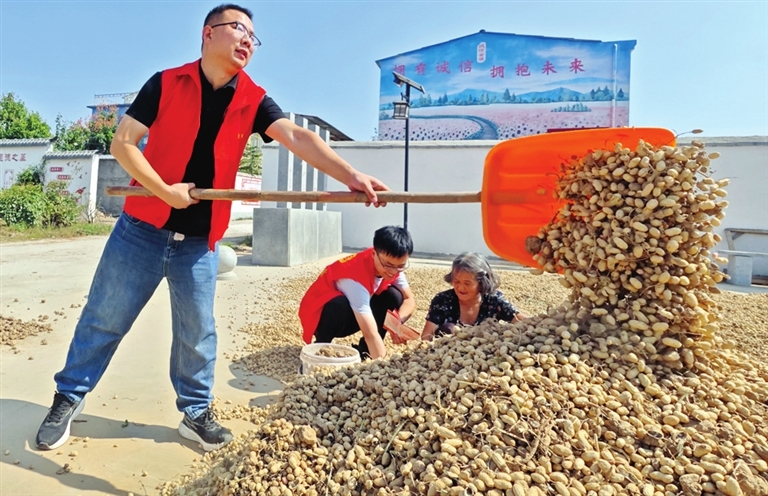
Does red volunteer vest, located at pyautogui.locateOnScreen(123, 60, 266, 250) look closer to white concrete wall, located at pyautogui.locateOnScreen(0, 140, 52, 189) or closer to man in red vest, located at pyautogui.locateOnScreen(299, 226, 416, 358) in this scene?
man in red vest, located at pyautogui.locateOnScreen(299, 226, 416, 358)

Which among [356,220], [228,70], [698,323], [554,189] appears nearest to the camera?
[698,323]

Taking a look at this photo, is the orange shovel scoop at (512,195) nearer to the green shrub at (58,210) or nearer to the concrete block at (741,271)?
the concrete block at (741,271)

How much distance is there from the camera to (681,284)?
1356 millimetres

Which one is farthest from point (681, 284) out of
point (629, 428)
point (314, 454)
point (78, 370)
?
point (78, 370)

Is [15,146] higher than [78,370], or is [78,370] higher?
[15,146]

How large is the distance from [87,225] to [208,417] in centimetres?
1166

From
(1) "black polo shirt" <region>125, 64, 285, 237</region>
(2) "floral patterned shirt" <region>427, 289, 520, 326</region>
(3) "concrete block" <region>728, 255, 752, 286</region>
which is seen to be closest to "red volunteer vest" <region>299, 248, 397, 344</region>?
(2) "floral patterned shirt" <region>427, 289, 520, 326</region>

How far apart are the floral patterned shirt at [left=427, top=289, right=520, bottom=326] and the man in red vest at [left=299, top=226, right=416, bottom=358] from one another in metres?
0.30

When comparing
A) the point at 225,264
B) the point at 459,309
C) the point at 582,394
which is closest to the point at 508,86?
the point at 225,264

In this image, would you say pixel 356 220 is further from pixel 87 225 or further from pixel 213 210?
pixel 213 210

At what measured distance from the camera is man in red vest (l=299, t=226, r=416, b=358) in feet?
8.50

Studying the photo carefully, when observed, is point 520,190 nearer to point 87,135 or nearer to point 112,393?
point 112,393

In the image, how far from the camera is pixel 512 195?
5.69 ft

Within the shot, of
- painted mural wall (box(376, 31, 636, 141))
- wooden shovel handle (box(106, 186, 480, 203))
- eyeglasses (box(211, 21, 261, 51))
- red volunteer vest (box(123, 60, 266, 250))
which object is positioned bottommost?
wooden shovel handle (box(106, 186, 480, 203))
